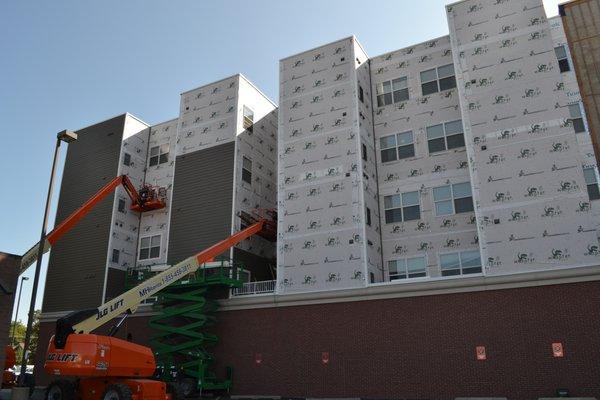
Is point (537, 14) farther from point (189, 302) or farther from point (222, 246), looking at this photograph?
point (189, 302)

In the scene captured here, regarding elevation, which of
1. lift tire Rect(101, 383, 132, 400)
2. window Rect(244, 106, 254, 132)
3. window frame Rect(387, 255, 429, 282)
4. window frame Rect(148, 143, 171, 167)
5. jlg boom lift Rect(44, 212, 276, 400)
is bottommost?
lift tire Rect(101, 383, 132, 400)

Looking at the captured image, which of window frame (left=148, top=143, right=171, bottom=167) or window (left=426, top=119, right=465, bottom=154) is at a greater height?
window frame (left=148, top=143, right=171, bottom=167)

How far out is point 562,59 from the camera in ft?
99.4

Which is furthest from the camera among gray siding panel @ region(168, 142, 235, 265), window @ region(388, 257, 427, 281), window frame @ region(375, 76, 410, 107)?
gray siding panel @ region(168, 142, 235, 265)

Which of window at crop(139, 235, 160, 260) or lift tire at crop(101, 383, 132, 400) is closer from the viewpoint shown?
lift tire at crop(101, 383, 132, 400)

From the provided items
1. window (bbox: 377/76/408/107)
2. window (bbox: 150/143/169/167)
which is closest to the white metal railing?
window (bbox: 377/76/408/107)

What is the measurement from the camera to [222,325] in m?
Answer: 30.3

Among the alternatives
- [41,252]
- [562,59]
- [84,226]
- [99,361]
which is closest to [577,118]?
[562,59]

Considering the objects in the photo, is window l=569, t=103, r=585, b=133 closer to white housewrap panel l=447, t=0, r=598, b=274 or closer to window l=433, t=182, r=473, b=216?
white housewrap panel l=447, t=0, r=598, b=274

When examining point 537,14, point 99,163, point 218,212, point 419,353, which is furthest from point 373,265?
point 99,163

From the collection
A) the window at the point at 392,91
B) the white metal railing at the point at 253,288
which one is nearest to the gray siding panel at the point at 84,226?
the white metal railing at the point at 253,288

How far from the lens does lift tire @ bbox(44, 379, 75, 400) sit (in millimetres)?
20641

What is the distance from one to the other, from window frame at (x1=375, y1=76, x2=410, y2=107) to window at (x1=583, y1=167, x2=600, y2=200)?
1141 cm

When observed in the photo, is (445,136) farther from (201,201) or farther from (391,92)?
(201,201)
